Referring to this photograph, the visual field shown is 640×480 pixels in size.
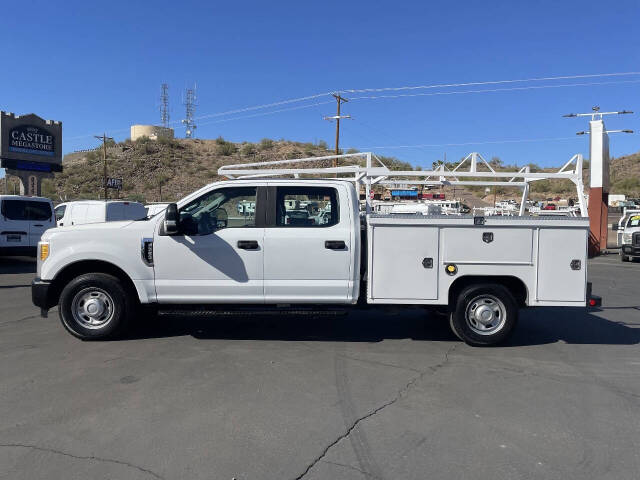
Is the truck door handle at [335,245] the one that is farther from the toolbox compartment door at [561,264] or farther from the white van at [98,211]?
the white van at [98,211]

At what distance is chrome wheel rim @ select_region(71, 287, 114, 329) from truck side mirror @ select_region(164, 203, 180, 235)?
1.20 meters

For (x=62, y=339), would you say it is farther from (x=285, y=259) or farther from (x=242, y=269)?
(x=285, y=259)

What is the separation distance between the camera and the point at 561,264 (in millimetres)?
6457

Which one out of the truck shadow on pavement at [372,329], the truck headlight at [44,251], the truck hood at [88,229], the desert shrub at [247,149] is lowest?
the truck shadow on pavement at [372,329]

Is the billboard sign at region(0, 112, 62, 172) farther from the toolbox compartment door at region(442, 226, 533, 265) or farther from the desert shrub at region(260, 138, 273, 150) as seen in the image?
the desert shrub at region(260, 138, 273, 150)

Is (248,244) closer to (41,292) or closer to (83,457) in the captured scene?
(41,292)

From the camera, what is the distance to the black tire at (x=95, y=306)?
6535 millimetres

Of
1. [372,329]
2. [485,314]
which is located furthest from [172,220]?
[485,314]

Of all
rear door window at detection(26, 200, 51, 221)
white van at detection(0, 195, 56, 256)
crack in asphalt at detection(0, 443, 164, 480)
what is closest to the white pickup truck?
crack in asphalt at detection(0, 443, 164, 480)

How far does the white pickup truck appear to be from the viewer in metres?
6.43

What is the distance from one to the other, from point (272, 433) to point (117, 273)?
3.58 meters

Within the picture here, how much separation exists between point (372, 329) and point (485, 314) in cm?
170

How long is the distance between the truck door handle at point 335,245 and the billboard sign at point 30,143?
28.3 meters

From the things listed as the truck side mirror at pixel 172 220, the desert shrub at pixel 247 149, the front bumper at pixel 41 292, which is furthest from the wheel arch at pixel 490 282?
the desert shrub at pixel 247 149
